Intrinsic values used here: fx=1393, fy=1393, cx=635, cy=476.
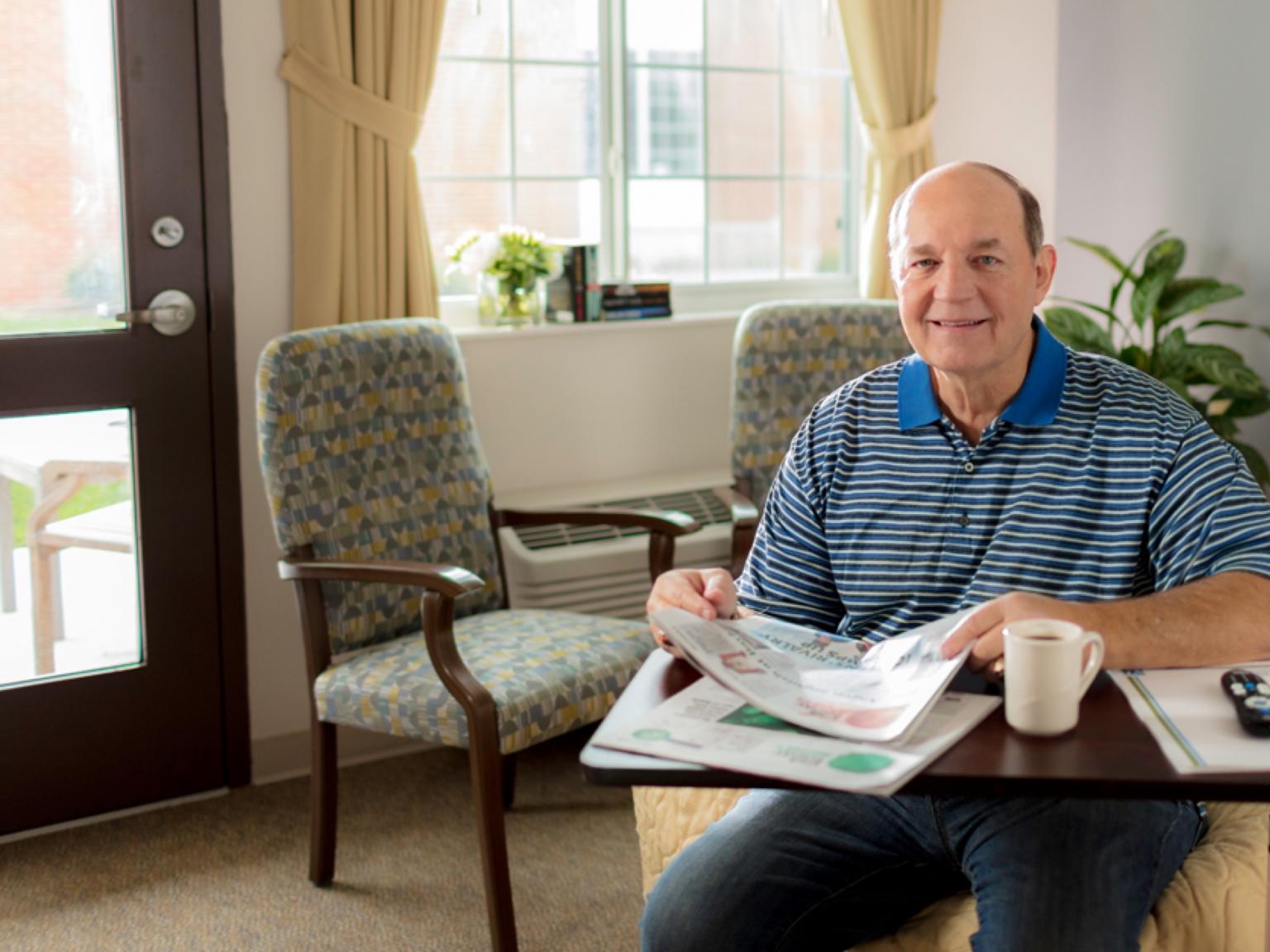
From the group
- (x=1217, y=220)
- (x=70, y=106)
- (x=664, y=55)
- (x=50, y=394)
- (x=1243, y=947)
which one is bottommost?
(x=1243, y=947)

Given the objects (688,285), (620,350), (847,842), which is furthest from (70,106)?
(847,842)

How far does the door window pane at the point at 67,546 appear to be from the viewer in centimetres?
273

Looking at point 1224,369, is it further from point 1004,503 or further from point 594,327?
point 1004,503

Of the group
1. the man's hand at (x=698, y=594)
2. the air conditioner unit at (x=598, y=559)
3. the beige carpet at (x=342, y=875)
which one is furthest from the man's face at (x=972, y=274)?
the air conditioner unit at (x=598, y=559)

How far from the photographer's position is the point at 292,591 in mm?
3062

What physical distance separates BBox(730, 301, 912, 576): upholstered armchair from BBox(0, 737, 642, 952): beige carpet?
2.69 ft

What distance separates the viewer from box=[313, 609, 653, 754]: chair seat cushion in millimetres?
2342

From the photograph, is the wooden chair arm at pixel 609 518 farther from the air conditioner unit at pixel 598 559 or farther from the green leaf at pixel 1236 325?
the green leaf at pixel 1236 325

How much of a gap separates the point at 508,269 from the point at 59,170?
3.18ft

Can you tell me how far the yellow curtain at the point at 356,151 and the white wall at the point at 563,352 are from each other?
0.05 m

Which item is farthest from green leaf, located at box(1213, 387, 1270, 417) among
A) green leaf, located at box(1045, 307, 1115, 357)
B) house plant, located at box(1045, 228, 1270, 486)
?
green leaf, located at box(1045, 307, 1115, 357)

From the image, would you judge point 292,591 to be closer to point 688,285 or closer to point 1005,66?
point 688,285

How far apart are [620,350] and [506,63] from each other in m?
0.73

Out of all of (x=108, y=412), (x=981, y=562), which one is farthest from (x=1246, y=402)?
(x=108, y=412)
